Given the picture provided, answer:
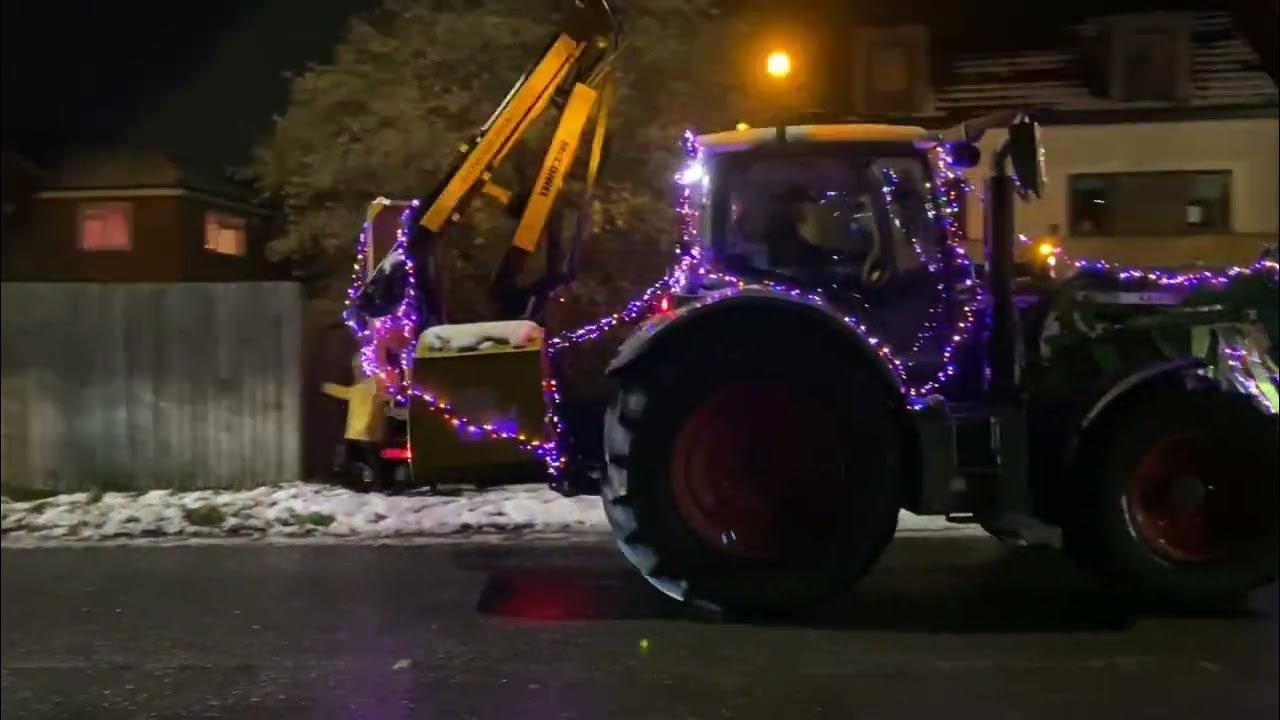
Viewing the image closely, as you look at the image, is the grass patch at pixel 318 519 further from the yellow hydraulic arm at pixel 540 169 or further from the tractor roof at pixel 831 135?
the tractor roof at pixel 831 135

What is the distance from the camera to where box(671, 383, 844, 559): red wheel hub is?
5.35 meters

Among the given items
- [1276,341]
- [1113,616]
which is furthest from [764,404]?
[1276,341]

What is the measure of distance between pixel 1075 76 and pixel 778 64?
4737 mm

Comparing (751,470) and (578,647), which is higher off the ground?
(751,470)

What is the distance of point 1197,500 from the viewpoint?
5.44 meters

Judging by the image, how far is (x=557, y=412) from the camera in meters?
5.71

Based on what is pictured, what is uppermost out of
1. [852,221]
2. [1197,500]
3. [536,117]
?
[536,117]

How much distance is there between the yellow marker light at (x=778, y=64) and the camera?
11242mm

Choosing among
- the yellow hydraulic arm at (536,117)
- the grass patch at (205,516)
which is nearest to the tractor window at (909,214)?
the yellow hydraulic arm at (536,117)

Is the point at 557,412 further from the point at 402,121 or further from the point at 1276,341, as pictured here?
the point at 402,121

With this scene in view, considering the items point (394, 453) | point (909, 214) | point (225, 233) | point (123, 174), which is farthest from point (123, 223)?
point (909, 214)

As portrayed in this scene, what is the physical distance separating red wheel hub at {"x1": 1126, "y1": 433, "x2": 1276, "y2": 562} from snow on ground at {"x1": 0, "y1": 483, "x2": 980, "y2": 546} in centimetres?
205

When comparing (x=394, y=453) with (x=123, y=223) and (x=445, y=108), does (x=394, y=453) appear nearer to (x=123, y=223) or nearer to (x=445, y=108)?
(x=445, y=108)

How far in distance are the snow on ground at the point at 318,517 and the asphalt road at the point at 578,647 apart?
2.96ft
